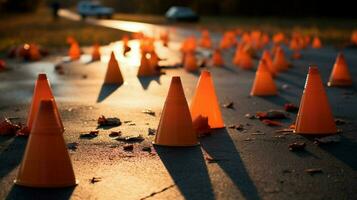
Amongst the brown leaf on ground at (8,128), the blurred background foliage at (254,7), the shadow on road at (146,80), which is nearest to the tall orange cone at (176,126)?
the brown leaf on ground at (8,128)

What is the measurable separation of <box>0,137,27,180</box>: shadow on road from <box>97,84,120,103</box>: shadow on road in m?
4.00

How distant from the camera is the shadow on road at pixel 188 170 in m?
7.07

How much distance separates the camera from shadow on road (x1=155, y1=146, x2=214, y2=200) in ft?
23.2

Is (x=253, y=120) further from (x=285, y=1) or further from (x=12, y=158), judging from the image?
(x=285, y=1)

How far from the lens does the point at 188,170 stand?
7.96 meters

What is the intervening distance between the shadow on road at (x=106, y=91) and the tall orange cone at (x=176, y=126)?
4.47 metres

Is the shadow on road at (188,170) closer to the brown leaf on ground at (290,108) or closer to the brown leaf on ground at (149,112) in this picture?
the brown leaf on ground at (149,112)

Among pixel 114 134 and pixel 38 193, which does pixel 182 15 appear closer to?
pixel 114 134

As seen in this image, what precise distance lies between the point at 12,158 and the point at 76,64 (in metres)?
13.9

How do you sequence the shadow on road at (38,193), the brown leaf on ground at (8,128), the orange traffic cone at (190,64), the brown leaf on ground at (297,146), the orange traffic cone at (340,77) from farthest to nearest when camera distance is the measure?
the orange traffic cone at (190,64), the orange traffic cone at (340,77), the brown leaf on ground at (8,128), the brown leaf on ground at (297,146), the shadow on road at (38,193)

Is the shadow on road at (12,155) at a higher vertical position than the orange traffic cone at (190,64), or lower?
higher

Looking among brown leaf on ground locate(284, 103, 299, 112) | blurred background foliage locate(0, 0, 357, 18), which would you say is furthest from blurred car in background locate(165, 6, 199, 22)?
brown leaf on ground locate(284, 103, 299, 112)

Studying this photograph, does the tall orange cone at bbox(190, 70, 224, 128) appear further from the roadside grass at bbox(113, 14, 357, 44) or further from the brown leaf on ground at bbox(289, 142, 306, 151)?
the roadside grass at bbox(113, 14, 357, 44)

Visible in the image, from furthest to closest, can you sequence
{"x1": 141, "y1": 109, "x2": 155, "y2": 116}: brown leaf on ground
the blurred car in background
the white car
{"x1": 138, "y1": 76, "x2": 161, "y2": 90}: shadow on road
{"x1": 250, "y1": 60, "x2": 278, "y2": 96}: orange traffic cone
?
the white car, the blurred car in background, {"x1": 138, "y1": 76, "x2": 161, "y2": 90}: shadow on road, {"x1": 250, "y1": 60, "x2": 278, "y2": 96}: orange traffic cone, {"x1": 141, "y1": 109, "x2": 155, "y2": 116}: brown leaf on ground
